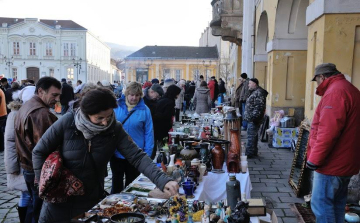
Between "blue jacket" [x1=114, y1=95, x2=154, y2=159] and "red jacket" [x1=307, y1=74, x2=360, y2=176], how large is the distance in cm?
206

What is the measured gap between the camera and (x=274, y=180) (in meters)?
6.46

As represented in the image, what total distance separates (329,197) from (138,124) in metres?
2.41

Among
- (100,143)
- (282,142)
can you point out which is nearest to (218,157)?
(100,143)

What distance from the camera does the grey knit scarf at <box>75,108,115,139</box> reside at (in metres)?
2.48

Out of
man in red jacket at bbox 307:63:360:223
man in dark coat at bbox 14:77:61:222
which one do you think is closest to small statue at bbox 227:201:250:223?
man in red jacket at bbox 307:63:360:223

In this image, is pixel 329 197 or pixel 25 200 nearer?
pixel 329 197

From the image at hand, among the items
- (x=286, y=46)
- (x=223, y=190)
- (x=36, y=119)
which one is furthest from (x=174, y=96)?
(x=286, y=46)

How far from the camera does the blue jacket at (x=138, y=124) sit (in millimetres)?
4469

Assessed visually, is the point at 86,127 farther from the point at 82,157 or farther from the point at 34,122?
the point at 34,122

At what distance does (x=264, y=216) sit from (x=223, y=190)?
1.24 meters

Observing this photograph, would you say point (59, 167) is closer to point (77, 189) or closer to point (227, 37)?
point (77, 189)

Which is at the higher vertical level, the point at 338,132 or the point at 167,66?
the point at 167,66

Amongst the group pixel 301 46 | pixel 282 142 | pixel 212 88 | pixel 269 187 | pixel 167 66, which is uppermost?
pixel 167 66

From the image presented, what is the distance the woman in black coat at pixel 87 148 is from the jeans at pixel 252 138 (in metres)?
5.52
